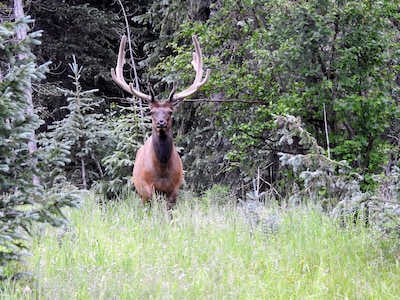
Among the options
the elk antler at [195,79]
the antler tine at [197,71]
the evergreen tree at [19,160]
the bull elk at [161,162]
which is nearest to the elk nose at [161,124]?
the bull elk at [161,162]

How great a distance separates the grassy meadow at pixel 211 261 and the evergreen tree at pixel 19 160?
0.37m

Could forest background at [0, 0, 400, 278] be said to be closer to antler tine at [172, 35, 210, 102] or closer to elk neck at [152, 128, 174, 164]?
antler tine at [172, 35, 210, 102]

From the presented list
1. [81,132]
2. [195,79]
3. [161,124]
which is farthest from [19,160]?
[81,132]

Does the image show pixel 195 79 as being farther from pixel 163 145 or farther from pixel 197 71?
pixel 163 145

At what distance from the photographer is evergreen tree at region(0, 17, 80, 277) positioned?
4.72m

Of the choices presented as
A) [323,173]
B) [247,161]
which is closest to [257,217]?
[323,173]

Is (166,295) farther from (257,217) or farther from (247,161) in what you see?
(247,161)

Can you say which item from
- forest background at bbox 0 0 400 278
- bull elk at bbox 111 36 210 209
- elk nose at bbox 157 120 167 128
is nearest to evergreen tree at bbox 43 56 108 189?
forest background at bbox 0 0 400 278

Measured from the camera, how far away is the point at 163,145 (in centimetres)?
993

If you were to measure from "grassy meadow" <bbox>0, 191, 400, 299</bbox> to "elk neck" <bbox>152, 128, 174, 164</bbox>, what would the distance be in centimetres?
221

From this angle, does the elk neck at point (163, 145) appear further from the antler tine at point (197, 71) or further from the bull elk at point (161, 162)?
the antler tine at point (197, 71)

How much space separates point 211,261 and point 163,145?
4.09m

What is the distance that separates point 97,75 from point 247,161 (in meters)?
7.07

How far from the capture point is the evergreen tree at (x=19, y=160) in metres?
4.72
